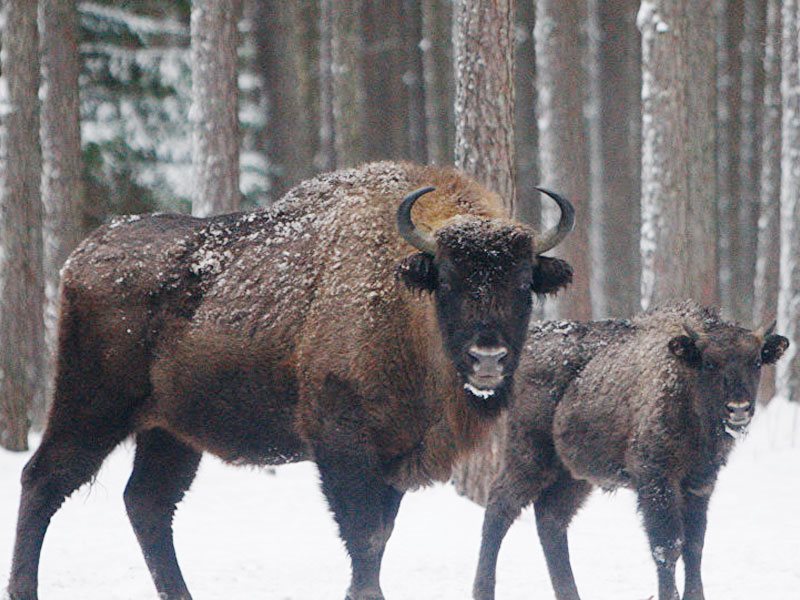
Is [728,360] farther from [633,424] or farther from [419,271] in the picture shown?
[419,271]

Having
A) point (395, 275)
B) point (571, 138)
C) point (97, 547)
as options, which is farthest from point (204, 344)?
point (571, 138)

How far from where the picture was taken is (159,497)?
740 centimetres

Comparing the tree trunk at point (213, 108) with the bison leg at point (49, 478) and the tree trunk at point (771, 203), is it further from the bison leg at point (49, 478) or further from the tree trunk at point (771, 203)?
the tree trunk at point (771, 203)

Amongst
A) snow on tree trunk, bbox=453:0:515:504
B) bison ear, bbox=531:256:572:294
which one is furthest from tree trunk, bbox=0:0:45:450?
bison ear, bbox=531:256:572:294

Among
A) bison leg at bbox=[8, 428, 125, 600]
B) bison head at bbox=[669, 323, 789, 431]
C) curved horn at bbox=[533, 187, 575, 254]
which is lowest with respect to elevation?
bison leg at bbox=[8, 428, 125, 600]

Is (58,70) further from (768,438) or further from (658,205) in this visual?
(768,438)

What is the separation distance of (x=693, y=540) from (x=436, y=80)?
19.5 metres

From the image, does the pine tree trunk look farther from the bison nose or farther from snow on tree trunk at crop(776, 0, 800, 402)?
the bison nose

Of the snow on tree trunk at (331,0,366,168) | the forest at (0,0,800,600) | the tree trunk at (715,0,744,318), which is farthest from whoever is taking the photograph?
the tree trunk at (715,0,744,318)

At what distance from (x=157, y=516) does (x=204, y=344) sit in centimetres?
119

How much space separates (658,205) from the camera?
13344 millimetres

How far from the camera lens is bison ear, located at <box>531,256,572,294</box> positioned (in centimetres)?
645

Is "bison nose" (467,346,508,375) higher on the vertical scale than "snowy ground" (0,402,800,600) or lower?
higher

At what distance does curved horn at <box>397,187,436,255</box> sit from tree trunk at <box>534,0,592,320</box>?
443 inches
